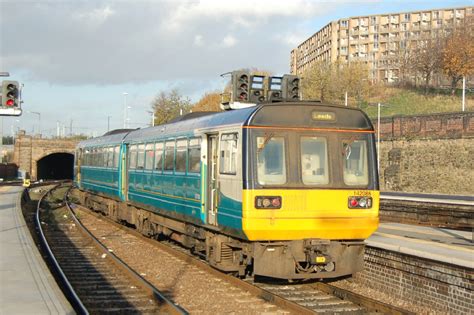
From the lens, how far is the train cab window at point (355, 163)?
10.4 m

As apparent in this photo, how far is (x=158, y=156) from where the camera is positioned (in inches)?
594

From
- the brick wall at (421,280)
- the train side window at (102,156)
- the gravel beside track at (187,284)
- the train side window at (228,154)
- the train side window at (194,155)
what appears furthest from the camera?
the train side window at (102,156)

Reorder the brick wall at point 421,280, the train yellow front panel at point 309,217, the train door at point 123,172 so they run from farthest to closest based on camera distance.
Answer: the train door at point 123,172 → the train yellow front panel at point 309,217 → the brick wall at point 421,280

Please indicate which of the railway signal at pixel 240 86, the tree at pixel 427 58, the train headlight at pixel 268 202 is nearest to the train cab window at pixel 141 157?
the railway signal at pixel 240 86

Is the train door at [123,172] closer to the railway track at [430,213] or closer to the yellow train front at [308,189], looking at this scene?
the railway track at [430,213]

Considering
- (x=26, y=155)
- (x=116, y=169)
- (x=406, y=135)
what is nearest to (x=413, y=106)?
(x=406, y=135)

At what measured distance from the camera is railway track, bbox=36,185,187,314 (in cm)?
955

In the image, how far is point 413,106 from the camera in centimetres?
6138

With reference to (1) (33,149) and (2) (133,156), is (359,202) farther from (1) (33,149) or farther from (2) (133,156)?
(1) (33,149)

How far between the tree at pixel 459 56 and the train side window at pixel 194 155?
2116 inches

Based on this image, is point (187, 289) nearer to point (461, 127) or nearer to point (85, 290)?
point (85, 290)

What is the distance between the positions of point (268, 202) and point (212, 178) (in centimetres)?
189

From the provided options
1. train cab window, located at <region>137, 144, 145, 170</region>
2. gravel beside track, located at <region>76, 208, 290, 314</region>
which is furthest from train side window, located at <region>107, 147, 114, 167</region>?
gravel beside track, located at <region>76, 208, 290, 314</region>

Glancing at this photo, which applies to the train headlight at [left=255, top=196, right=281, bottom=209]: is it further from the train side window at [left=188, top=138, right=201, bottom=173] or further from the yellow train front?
the train side window at [left=188, top=138, right=201, bottom=173]
